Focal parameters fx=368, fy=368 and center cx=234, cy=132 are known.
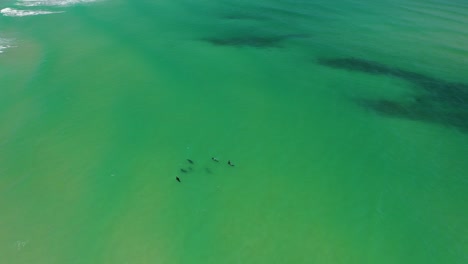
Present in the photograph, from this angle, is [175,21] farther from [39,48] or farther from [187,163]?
[187,163]

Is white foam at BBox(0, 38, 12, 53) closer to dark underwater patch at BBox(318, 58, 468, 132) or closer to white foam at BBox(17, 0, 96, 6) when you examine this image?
white foam at BBox(17, 0, 96, 6)

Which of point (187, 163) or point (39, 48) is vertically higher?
point (39, 48)

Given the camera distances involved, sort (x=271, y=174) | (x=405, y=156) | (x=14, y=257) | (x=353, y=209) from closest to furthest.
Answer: (x=14, y=257), (x=353, y=209), (x=271, y=174), (x=405, y=156)

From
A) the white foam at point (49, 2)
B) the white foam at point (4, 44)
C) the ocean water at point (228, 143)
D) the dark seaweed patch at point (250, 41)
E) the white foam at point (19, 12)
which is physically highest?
the white foam at point (49, 2)

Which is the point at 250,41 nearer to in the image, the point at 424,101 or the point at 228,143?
the point at 424,101

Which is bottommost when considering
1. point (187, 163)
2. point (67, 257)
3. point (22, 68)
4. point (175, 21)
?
point (67, 257)

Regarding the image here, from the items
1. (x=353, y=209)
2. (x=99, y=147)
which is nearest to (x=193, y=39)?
(x=99, y=147)

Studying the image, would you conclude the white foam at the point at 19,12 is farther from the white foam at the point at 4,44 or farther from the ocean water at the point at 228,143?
the white foam at the point at 4,44

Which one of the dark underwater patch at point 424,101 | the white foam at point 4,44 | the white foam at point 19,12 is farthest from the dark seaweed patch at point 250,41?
the white foam at point 19,12
